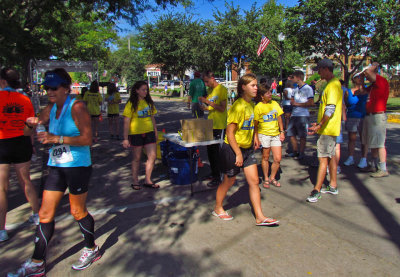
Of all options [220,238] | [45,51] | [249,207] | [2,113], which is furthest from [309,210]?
Answer: [45,51]

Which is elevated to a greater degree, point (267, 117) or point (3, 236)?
point (267, 117)

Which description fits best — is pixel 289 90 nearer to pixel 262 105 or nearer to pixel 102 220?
pixel 262 105

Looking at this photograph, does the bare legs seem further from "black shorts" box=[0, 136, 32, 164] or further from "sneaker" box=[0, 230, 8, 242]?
"sneaker" box=[0, 230, 8, 242]

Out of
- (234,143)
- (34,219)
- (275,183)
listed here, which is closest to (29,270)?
(34,219)

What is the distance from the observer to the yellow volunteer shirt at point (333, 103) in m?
4.49

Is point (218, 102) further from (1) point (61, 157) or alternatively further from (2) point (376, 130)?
(1) point (61, 157)

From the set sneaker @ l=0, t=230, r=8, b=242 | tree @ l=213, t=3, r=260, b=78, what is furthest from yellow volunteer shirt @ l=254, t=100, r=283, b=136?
tree @ l=213, t=3, r=260, b=78

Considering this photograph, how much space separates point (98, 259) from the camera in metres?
3.33

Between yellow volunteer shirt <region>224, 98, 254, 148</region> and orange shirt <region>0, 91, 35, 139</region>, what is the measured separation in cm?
237

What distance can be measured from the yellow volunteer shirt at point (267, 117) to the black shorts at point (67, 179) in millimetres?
3037

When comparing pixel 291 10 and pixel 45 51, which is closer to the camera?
pixel 45 51

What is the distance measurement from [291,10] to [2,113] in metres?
15.5

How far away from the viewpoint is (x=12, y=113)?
3.71m

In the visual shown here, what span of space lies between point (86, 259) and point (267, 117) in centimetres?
333
